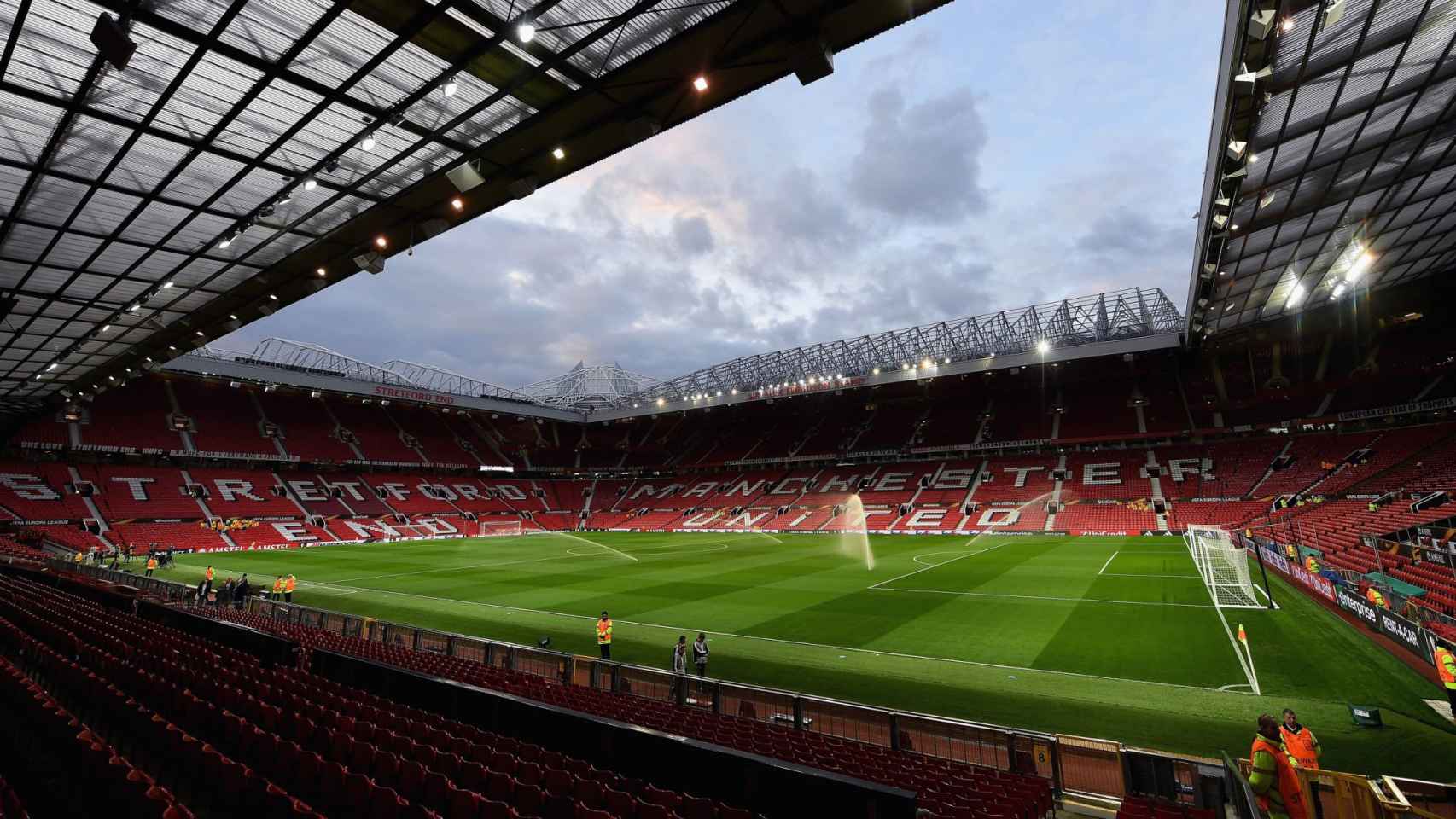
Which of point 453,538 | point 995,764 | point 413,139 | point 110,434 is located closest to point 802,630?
point 995,764

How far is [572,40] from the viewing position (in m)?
7.76

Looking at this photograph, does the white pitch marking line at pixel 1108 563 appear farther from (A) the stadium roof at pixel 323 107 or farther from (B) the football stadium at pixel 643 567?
(A) the stadium roof at pixel 323 107

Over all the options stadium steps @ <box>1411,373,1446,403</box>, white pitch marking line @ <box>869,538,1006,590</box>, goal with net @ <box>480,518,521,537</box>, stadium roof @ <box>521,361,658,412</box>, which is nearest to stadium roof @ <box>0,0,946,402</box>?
white pitch marking line @ <box>869,538,1006,590</box>

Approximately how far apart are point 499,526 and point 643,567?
29.3m

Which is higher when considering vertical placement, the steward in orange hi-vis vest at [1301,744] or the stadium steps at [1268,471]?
the stadium steps at [1268,471]

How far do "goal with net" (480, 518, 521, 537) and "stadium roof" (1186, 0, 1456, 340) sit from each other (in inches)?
1999

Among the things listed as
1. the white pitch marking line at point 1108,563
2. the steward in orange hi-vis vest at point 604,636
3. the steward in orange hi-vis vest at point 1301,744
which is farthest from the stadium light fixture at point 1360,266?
the steward in orange hi-vis vest at point 604,636

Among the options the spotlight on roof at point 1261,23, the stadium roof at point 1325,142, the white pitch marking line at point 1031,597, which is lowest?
the white pitch marking line at point 1031,597

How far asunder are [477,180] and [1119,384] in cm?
5500

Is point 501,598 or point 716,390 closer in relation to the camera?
point 501,598

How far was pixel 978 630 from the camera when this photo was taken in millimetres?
16422

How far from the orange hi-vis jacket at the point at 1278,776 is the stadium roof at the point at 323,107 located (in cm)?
868

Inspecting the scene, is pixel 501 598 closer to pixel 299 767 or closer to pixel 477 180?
pixel 477 180

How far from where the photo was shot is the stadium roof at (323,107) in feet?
23.9
